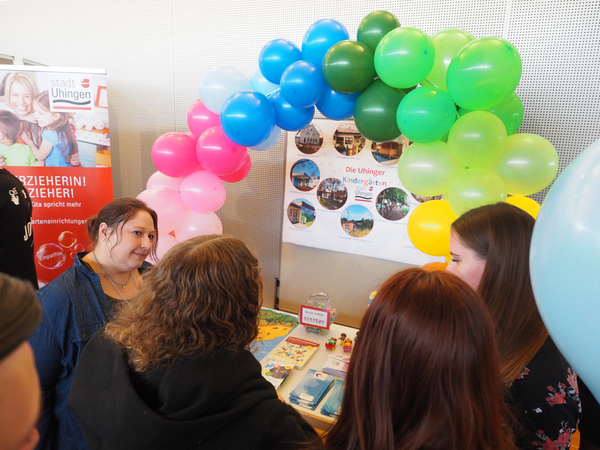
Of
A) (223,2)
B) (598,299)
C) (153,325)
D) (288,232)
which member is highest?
(223,2)

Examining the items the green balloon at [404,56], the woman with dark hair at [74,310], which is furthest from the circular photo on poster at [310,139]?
the woman with dark hair at [74,310]

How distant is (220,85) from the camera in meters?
2.08

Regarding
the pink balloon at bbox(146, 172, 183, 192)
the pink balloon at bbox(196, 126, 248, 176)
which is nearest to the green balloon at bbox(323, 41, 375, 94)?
the pink balloon at bbox(196, 126, 248, 176)

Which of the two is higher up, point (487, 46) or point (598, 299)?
point (487, 46)

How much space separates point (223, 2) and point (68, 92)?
4.25ft

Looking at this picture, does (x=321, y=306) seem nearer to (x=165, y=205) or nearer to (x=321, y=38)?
(x=165, y=205)

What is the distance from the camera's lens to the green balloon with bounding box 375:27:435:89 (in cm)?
150

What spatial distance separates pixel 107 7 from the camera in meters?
3.24

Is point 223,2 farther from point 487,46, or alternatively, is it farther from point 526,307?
point 526,307

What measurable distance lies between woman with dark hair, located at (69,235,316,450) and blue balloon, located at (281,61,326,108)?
0.94 meters

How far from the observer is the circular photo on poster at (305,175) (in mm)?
2809

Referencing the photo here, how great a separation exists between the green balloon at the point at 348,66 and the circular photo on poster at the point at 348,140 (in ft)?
3.15

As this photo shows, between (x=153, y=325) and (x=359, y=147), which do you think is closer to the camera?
(x=153, y=325)

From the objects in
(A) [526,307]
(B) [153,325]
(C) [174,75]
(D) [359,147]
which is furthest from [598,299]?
(C) [174,75]
